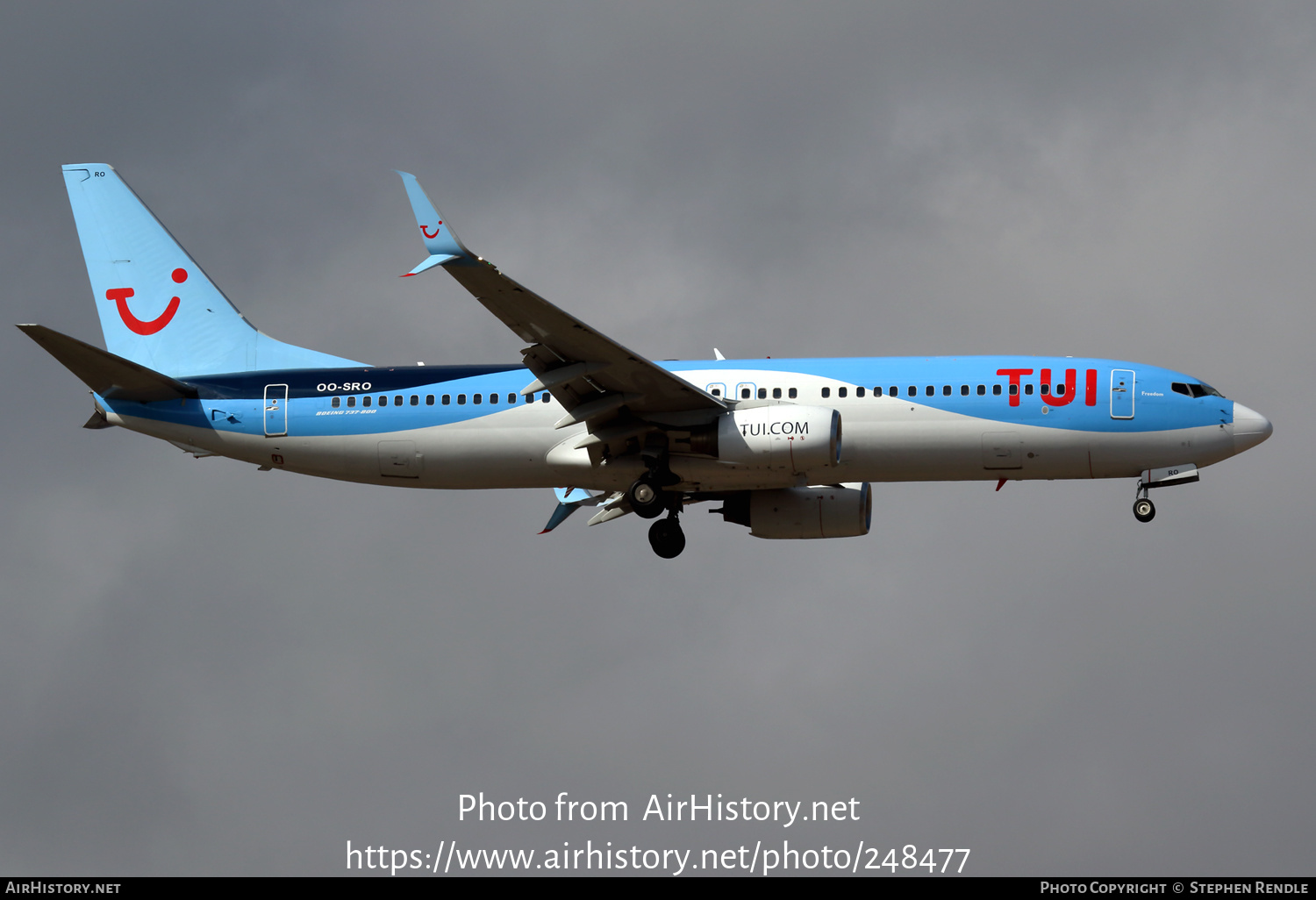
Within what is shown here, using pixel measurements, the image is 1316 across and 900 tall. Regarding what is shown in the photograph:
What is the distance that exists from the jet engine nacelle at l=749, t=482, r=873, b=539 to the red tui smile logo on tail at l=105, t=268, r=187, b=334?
59.2 ft

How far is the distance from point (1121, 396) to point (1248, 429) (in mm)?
3426

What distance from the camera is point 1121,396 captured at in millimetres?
39719

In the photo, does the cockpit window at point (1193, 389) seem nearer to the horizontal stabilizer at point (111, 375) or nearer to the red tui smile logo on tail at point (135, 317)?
the horizontal stabilizer at point (111, 375)

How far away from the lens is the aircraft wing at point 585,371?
35000 millimetres

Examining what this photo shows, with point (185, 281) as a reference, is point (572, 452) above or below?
below

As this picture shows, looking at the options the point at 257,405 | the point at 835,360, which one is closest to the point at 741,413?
the point at 835,360

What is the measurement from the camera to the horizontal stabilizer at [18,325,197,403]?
4009cm

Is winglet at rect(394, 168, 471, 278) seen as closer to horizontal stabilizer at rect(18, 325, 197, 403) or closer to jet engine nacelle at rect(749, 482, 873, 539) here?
horizontal stabilizer at rect(18, 325, 197, 403)

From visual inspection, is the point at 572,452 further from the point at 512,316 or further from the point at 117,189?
the point at 117,189

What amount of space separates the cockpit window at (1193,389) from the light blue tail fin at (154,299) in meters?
22.0

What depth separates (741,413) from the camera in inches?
1547

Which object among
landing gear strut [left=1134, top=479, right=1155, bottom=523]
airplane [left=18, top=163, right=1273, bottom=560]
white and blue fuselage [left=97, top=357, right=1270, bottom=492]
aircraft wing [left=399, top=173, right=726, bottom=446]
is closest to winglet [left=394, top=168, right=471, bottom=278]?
aircraft wing [left=399, top=173, right=726, bottom=446]

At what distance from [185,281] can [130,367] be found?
6039 mm

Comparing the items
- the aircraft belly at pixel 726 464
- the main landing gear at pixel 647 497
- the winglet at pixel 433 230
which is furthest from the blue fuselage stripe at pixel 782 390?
the winglet at pixel 433 230
